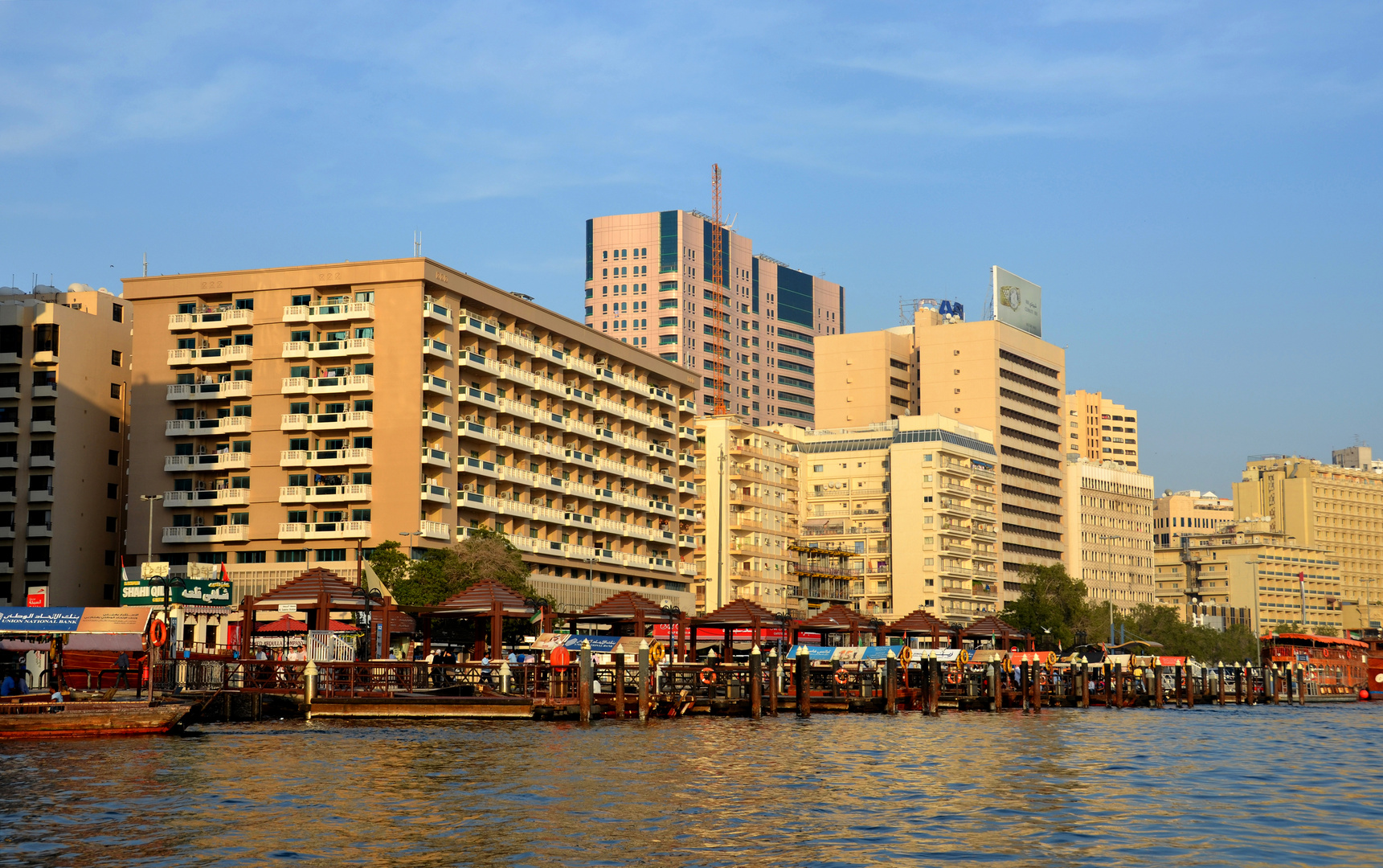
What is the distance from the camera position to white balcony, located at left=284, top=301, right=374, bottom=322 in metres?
111

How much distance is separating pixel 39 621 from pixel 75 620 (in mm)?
1330

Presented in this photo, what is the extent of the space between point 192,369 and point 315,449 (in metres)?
12.2

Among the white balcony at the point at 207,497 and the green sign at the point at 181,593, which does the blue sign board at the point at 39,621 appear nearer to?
the green sign at the point at 181,593

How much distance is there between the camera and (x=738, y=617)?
7662 cm

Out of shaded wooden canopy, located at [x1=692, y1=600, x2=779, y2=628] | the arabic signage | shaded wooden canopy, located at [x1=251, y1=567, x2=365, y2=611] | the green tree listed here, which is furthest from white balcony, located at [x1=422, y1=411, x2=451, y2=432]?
the green tree

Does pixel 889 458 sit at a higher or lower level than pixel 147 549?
higher

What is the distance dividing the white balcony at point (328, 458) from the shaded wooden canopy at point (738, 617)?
3931 centimetres

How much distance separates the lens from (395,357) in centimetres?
10981

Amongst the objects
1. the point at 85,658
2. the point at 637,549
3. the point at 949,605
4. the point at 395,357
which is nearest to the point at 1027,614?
the point at 949,605

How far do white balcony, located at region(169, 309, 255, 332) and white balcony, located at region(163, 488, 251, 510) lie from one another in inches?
472

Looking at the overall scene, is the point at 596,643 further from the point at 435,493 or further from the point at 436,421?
the point at 436,421

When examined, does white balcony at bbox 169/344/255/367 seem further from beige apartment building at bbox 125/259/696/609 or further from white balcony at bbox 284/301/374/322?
white balcony at bbox 284/301/374/322

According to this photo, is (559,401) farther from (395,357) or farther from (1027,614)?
(1027,614)

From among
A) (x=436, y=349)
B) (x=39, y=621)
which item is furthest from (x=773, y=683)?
(x=436, y=349)
